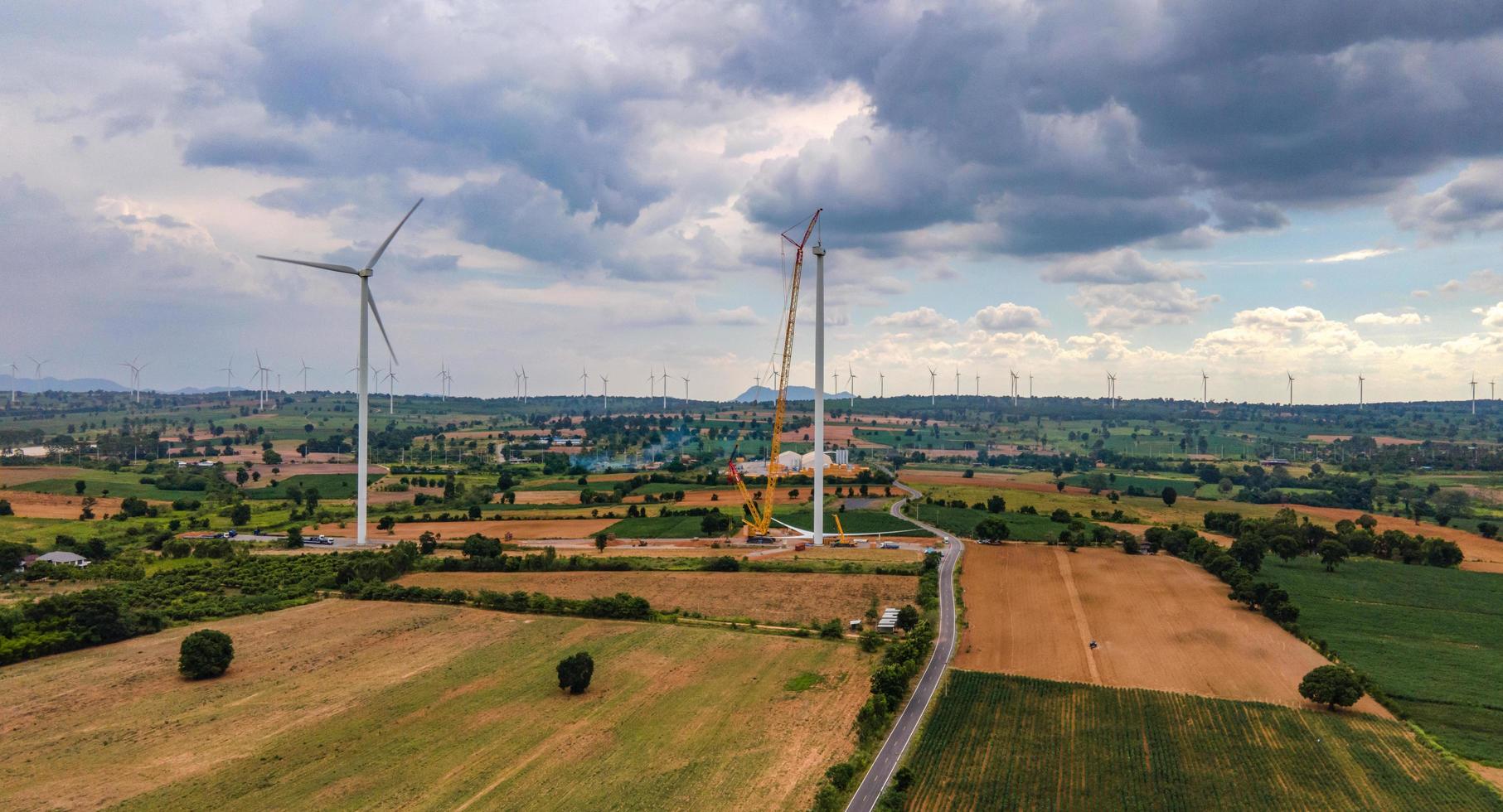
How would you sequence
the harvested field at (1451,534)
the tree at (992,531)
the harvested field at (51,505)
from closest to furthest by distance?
the harvested field at (1451,534) < the tree at (992,531) < the harvested field at (51,505)

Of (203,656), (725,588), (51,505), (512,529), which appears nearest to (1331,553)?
(725,588)

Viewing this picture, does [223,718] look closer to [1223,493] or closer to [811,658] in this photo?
[811,658]

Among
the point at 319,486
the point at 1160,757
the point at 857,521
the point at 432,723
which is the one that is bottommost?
the point at 1160,757

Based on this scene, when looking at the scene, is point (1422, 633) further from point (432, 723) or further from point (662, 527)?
point (662, 527)

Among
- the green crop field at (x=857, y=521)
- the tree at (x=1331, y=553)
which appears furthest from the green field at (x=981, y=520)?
the tree at (x=1331, y=553)

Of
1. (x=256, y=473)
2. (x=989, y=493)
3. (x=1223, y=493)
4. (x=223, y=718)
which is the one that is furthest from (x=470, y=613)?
(x=1223, y=493)

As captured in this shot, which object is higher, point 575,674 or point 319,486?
point 319,486

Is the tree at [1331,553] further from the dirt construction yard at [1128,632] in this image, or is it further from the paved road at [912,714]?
the paved road at [912,714]
